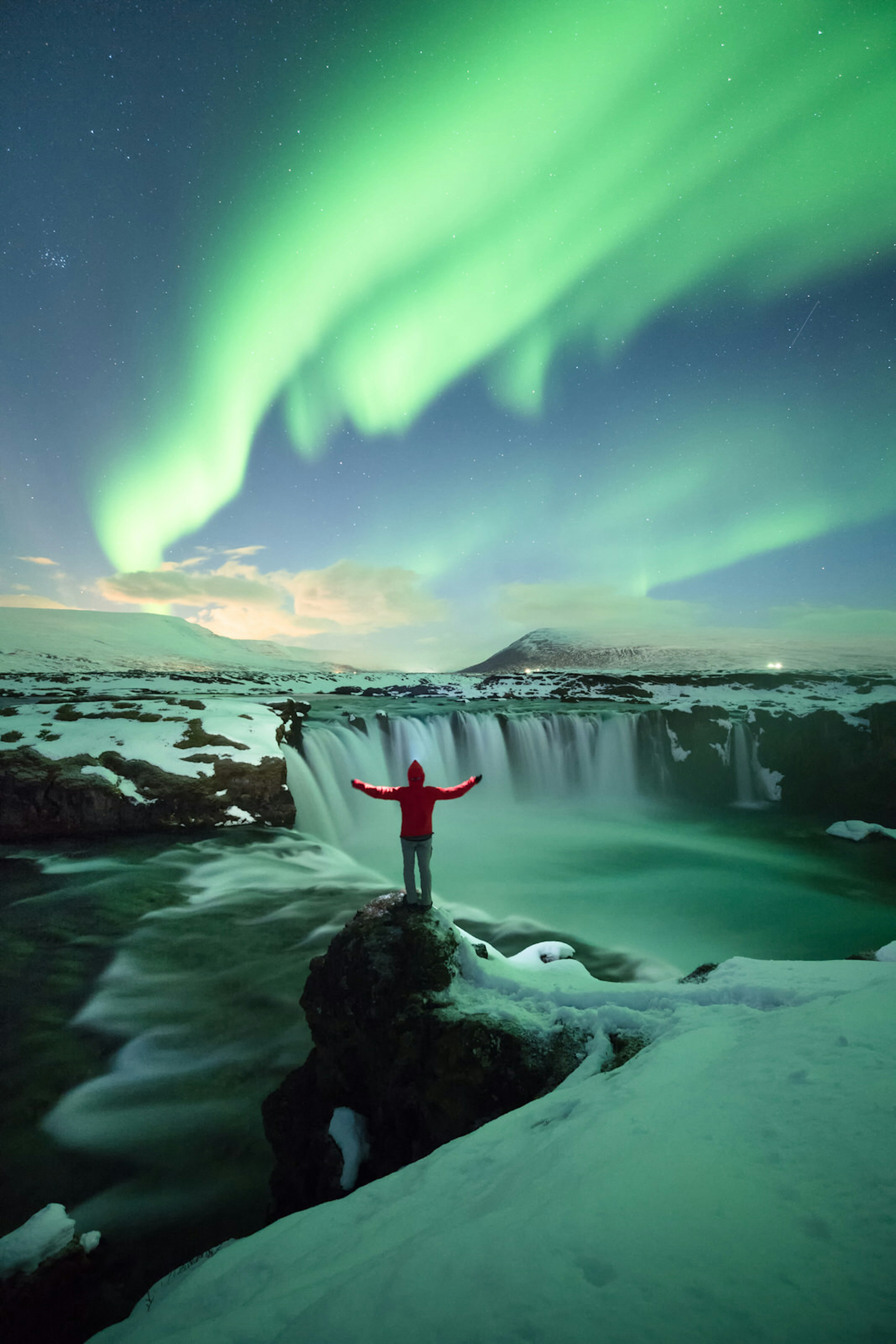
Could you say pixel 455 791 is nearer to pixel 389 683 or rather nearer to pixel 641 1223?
pixel 641 1223

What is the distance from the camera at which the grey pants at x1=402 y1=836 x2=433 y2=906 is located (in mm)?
5512

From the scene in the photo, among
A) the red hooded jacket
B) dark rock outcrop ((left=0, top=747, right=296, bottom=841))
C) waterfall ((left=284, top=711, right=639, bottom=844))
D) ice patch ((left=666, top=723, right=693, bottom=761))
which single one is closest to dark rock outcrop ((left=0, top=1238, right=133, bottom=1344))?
the red hooded jacket

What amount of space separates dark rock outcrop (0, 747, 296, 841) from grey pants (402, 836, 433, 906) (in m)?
10.5

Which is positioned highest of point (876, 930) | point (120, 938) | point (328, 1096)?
point (328, 1096)

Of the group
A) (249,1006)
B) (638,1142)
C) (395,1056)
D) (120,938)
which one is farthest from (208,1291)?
(120,938)

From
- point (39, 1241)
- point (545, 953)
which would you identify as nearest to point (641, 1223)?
point (39, 1241)

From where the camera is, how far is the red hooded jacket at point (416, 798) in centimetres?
580

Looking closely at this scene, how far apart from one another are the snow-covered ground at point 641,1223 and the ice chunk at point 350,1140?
0.95 metres

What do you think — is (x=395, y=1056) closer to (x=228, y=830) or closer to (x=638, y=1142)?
(x=638, y=1142)

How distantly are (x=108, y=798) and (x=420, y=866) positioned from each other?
1163cm

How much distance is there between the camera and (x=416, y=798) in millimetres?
5809

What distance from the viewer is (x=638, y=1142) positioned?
2.36 metres

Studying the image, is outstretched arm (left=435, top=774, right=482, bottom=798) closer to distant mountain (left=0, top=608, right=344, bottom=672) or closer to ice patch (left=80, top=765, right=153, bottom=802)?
ice patch (left=80, top=765, right=153, bottom=802)

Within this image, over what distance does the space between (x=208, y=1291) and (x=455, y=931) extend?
292cm
